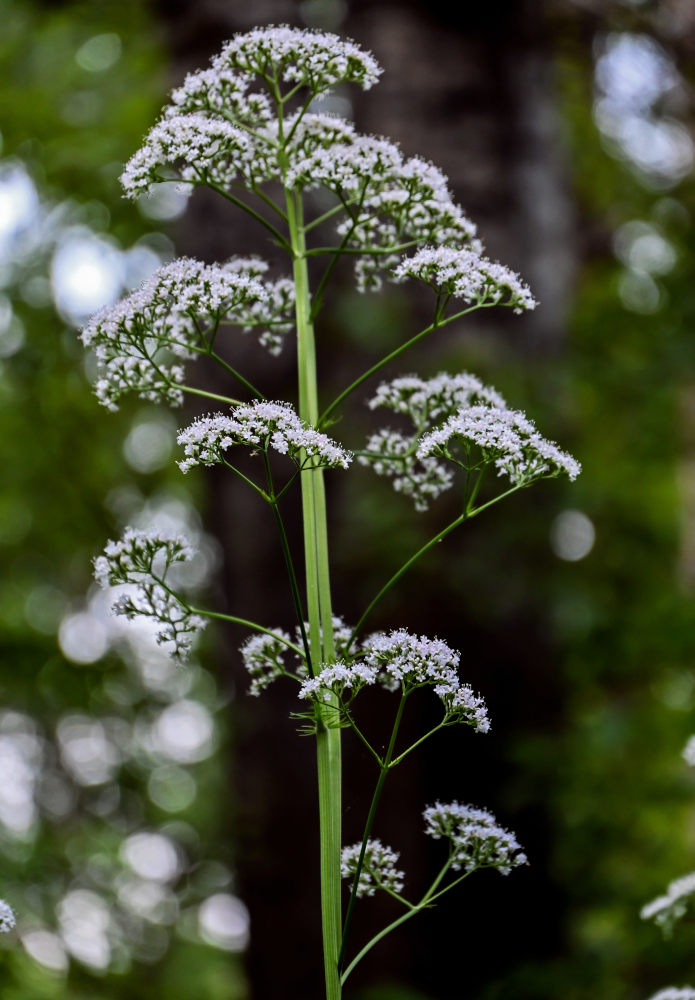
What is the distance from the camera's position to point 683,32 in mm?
6465

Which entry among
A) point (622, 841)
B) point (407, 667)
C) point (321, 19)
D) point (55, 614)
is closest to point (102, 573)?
point (407, 667)

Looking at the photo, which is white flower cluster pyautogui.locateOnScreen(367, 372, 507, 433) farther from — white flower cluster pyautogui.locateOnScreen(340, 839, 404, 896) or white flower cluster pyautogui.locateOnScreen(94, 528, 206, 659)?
white flower cluster pyautogui.locateOnScreen(340, 839, 404, 896)

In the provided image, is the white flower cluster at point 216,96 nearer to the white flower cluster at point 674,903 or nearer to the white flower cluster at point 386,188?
the white flower cluster at point 386,188

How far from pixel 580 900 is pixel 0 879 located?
129 inches

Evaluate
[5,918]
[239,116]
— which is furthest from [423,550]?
[239,116]

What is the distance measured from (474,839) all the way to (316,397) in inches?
36.0

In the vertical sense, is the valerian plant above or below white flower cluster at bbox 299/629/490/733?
above

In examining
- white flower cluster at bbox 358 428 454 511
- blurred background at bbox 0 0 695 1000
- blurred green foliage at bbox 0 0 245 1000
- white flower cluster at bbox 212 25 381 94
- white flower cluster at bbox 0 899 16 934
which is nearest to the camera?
white flower cluster at bbox 0 899 16 934

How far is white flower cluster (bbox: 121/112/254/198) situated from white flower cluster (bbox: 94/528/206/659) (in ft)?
2.28

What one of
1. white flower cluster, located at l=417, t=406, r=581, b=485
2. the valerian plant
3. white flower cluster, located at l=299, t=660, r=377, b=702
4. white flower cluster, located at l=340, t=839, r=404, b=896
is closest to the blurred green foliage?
white flower cluster, located at l=340, t=839, r=404, b=896

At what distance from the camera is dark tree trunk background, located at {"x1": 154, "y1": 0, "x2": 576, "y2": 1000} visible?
16.2 ft

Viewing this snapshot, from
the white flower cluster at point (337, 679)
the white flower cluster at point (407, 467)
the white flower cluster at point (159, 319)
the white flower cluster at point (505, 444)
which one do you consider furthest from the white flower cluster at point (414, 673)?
the white flower cluster at point (159, 319)

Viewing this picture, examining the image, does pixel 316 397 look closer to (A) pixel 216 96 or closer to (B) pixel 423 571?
(A) pixel 216 96

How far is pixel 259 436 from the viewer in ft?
5.48
